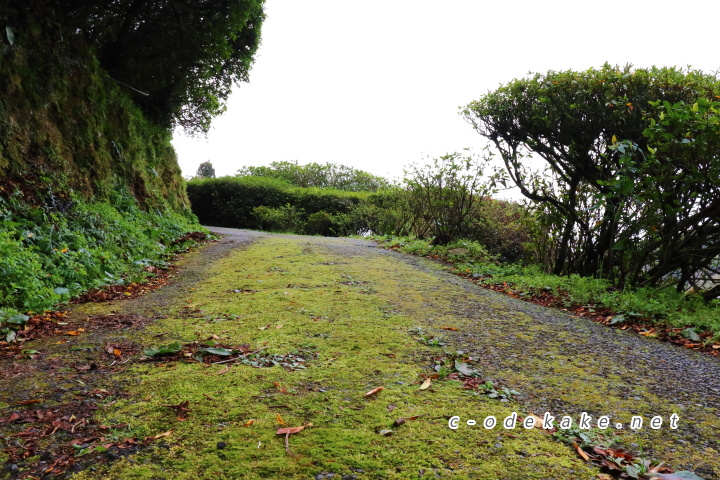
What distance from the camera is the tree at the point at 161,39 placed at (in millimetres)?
8164

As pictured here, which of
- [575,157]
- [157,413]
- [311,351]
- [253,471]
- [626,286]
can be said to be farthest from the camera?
[575,157]

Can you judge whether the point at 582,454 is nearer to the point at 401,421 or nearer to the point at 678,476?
the point at 678,476

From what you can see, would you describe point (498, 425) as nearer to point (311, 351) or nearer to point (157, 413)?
point (311, 351)

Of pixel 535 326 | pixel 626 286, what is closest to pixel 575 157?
pixel 626 286

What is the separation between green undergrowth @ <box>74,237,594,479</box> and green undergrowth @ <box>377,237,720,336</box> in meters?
2.60

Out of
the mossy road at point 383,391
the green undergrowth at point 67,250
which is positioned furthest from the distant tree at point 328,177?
the mossy road at point 383,391

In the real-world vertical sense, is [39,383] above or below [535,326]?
below

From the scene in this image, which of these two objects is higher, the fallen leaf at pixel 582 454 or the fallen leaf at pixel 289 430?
the fallen leaf at pixel 582 454

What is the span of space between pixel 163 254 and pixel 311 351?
489 centimetres

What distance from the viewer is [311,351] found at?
9.97 ft

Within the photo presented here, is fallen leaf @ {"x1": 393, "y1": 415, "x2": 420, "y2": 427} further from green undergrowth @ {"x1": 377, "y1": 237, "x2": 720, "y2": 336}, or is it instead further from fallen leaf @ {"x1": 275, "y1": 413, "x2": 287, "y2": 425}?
green undergrowth @ {"x1": 377, "y1": 237, "x2": 720, "y2": 336}

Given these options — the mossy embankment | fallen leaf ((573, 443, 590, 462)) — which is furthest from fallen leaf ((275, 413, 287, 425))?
the mossy embankment

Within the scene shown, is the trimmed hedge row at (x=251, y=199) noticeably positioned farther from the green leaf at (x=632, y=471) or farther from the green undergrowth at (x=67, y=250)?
the green leaf at (x=632, y=471)

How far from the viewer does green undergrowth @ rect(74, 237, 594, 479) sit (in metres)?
1.74
